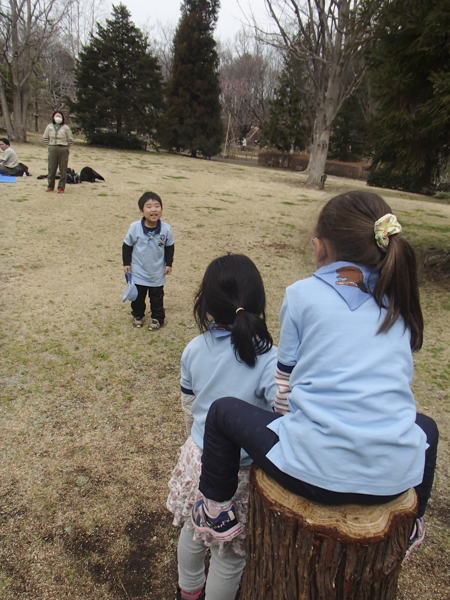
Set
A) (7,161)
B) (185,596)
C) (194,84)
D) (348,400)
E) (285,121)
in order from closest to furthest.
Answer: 1. (348,400)
2. (185,596)
3. (7,161)
4. (194,84)
5. (285,121)

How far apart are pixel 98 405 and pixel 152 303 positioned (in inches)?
53.7

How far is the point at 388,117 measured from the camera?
20.9ft

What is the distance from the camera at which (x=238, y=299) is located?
5.20 ft

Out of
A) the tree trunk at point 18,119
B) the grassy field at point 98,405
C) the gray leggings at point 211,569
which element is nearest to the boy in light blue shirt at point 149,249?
the grassy field at point 98,405

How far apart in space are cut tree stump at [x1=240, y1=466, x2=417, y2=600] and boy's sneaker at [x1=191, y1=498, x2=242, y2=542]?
0.39 ft

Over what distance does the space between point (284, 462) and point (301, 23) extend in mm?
16182

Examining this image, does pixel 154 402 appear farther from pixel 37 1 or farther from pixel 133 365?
pixel 37 1

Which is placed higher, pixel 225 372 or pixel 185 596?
pixel 225 372

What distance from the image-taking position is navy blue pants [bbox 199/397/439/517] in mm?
1334

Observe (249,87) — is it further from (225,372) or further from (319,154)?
(225,372)

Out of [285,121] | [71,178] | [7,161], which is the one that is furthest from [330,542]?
[285,121]

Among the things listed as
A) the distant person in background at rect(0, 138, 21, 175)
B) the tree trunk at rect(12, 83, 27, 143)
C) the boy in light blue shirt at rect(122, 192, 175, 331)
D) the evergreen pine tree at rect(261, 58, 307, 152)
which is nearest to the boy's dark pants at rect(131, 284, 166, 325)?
the boy in light blue shirt at rect(122, 192, 175, 331)

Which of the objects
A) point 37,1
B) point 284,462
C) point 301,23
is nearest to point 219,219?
point 284,462

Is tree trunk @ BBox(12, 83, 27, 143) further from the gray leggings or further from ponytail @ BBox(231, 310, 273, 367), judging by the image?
the gray leggings
